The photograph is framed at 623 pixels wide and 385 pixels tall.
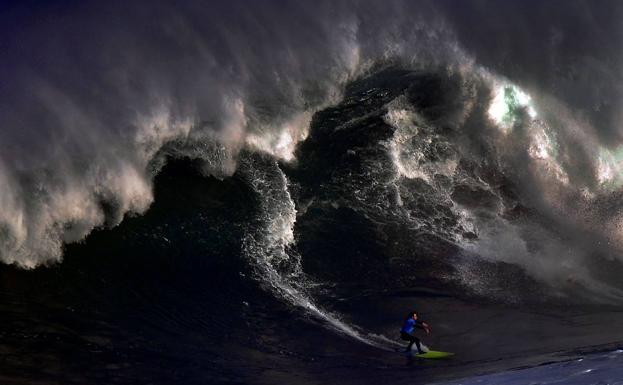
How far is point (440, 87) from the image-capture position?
36.9ft

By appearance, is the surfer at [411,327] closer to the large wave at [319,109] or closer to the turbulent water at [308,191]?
the turbulent water at [308,191]

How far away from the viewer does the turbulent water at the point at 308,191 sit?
8.15 metres

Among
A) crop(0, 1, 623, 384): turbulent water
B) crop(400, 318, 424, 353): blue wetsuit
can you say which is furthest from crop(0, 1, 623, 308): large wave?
crop(400, 318, 424, 353): blue wetsuit

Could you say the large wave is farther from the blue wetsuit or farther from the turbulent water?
the blue wetsuit

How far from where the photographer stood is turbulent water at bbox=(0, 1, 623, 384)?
8.15 metres

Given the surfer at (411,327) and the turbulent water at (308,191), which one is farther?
the surfer at (411,327)

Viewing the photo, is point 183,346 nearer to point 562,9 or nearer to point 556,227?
point 556,227

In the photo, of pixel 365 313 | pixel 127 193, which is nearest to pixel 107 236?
pixel 127 193

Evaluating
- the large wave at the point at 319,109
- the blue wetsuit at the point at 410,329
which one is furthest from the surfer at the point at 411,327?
the large wave at the point at 319,109

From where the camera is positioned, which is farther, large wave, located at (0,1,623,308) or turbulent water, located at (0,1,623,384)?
large wave, located at (0,1,623,308)

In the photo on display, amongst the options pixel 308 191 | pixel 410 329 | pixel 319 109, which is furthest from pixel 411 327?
pixel 319 109

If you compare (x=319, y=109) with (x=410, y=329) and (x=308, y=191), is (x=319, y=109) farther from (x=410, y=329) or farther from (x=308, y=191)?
(x=410, y=329)

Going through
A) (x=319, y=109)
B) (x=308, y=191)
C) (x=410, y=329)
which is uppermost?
(x=319, y=109)

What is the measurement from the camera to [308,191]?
1060 cm
